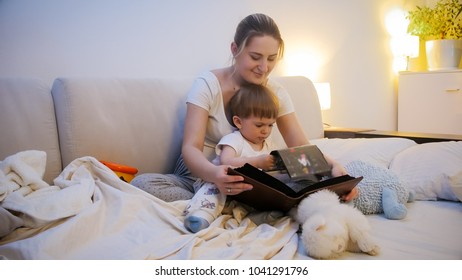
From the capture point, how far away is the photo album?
0.82 m

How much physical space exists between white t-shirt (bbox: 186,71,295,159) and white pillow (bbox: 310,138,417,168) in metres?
0.40

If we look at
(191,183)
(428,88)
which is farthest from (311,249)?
(428,88)

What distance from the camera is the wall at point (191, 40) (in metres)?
1.21

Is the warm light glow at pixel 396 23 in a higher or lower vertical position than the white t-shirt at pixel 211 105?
higher

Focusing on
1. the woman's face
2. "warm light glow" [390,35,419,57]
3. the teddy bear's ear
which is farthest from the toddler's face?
"warm light glow" [390,35,419,57]

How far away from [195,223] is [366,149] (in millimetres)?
737

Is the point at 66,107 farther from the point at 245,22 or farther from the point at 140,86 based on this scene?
the point at 245,22

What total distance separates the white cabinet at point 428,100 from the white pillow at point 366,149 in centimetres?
100

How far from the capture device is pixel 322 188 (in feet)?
2.78

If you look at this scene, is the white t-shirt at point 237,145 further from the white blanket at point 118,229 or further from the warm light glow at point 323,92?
the warm light glow at point 323,92

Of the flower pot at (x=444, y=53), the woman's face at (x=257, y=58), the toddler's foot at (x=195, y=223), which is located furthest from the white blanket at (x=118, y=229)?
the flower pot at (x=444, y=53)

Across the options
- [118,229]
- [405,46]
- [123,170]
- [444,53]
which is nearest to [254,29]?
[123,170]

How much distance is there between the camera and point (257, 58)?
1.09 meters

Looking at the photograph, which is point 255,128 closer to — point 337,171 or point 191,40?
point 337,171
